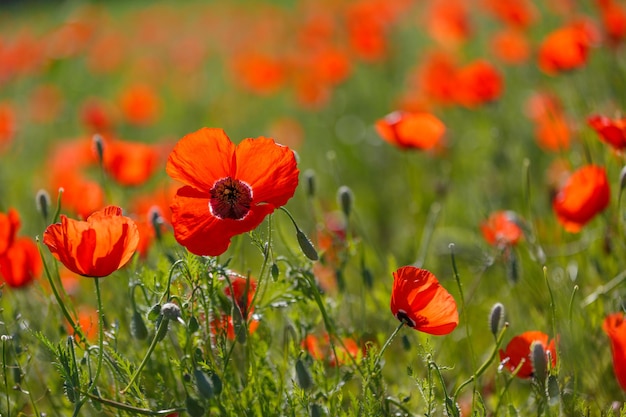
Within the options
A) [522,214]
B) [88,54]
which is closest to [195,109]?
[88,54]

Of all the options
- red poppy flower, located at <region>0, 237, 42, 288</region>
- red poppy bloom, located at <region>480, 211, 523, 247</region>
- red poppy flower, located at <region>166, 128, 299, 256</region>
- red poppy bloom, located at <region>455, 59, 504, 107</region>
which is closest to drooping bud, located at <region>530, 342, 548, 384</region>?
red poppy flower, located at <region>166, 128, 299, 256</region>

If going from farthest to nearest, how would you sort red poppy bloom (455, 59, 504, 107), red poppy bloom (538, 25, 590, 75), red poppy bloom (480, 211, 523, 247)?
red poppy bloom (455, 59, 504, 107) → red poppy bloom (538, 25, 590, 75) → red poppy bloom (480, 211, 523, 247)

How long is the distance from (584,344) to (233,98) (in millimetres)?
4716

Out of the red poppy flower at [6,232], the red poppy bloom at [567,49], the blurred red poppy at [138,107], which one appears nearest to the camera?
the red poppy flower at [6,232]

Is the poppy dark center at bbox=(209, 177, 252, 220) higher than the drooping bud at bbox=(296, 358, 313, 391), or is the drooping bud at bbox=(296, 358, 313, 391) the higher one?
the poppy dark center at bbox=(209, 177, 252, 220)

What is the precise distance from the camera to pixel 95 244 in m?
1.49

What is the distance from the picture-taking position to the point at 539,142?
3725 millimetres

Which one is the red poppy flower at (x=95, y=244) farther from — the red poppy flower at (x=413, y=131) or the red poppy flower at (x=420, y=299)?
the red poppy flower at (x=413, y=131)

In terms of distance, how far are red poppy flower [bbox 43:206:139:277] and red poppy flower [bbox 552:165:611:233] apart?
1141mm

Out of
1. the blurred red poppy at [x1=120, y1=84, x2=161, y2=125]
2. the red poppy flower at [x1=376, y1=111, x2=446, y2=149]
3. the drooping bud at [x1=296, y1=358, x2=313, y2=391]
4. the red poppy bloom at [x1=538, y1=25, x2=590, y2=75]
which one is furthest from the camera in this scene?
the blurred red poppy at [x1=120, y1=84, x2=161, y2=125]

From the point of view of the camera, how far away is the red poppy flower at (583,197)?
204 centimetres

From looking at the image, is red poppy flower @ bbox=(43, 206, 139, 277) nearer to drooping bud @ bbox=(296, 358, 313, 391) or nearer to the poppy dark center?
the poppy dark center

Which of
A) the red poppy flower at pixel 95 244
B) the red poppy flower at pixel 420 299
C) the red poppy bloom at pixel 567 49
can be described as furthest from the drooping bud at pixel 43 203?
the red poppy bloom at pixel 567 49

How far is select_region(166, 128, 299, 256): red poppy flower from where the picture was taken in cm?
152
